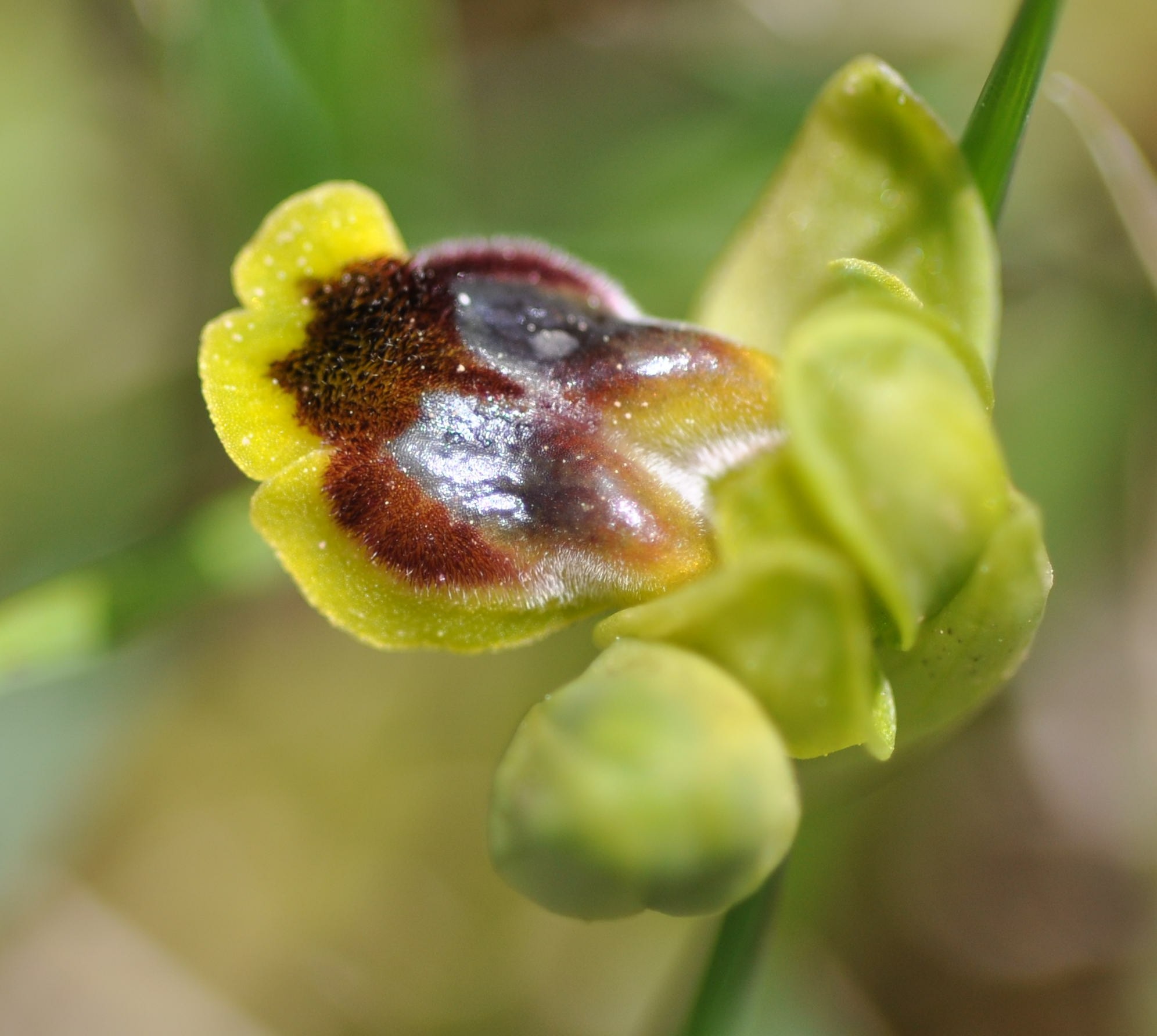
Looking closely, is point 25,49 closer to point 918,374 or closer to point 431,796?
point 431,796

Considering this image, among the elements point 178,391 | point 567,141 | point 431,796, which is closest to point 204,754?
point 431,796

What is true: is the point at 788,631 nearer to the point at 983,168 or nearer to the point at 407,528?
the point at 407,528

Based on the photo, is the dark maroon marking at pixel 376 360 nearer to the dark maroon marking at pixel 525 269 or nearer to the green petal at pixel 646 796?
the dark maroon marking at pixel 525 269

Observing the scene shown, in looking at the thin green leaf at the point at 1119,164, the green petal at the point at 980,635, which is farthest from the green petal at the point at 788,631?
the thin green leaf at the point at 1119,164

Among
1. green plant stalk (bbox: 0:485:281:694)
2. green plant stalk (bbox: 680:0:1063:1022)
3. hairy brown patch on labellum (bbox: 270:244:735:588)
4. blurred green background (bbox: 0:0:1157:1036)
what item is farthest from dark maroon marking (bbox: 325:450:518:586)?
Answer: blurred green background (bbox: 0:0:1157:1036)

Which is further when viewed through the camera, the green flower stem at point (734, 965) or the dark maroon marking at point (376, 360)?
the green flower stem at point (734, 965)

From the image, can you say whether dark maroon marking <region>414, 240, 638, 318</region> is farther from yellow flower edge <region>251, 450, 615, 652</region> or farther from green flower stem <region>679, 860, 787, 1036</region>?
green flower stem <region>679, 860, 787, 1036</region>
